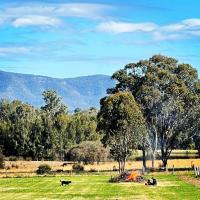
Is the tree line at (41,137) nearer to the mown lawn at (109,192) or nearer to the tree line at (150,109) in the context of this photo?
the tree line at (150,109)

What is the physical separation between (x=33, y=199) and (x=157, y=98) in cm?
4869

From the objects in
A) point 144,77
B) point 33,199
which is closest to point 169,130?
point 144,77

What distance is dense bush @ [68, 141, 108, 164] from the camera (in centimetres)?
11281

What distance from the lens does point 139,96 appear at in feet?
298

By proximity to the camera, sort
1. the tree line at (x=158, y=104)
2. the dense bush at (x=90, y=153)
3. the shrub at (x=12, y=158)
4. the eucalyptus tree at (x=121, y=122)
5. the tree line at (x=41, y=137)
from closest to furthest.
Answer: the eucalyptus tree at (x=121, y=122) → the tree line at (x=158, y=104) → the dense bush at (x=90, y=153) → the shrub at (x=12, y=158) → the tree line at (x=41, y=137)

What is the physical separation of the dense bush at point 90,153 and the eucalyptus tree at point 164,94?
19.9m

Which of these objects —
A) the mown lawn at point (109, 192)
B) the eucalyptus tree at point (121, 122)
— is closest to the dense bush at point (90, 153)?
the eucalyptus tree at point (121, 122)

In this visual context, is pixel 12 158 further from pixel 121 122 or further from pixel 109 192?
pixel 109 192

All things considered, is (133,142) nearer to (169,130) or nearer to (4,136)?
(169,130)

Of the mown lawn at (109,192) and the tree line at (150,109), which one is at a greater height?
the tree line at (150,109)

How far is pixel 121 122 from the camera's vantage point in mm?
82750

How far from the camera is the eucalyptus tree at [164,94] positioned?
89812mm

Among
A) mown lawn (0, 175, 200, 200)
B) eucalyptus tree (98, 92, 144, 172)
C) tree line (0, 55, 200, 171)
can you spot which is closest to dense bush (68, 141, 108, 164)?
tree line (0, 55, 200, 171)

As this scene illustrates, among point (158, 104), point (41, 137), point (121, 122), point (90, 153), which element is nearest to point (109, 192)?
point (121, 122)
